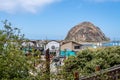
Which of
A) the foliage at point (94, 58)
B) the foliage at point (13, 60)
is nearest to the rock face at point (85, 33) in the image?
the foliage at point (94, 58)

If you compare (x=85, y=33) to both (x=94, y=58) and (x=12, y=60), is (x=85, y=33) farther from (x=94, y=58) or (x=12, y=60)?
(x=12, y=60)

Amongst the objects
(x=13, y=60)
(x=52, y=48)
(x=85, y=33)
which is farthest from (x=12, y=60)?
(x=85, y=33)

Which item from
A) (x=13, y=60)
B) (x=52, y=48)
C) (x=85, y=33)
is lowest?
(x=13, y=60)

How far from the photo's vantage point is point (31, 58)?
3.79 m

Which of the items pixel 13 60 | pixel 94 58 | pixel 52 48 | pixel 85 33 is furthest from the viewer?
pixel 85 33

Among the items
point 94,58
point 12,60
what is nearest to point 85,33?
point 94,58

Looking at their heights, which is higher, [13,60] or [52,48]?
[52,48]

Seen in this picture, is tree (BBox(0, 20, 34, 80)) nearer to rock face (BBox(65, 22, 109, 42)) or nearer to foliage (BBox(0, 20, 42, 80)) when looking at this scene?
foliage (BBox(0, 20, 42, 80))


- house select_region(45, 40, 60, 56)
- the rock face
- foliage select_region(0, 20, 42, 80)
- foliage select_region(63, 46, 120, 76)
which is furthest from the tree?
the rock face

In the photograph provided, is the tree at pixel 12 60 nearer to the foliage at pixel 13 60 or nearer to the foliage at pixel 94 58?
the foliage at pixel 13 60

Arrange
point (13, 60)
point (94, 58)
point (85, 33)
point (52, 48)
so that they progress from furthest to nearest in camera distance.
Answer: point (85, 33) → point (52, 48) → point (94, 58) → point (13, 60)

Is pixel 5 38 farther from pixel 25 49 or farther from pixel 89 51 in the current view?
pixel 89 51

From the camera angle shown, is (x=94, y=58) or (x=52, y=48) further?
(x=52, y=48)

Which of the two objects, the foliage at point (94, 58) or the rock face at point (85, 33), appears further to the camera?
the rock face at point (85, 33)
